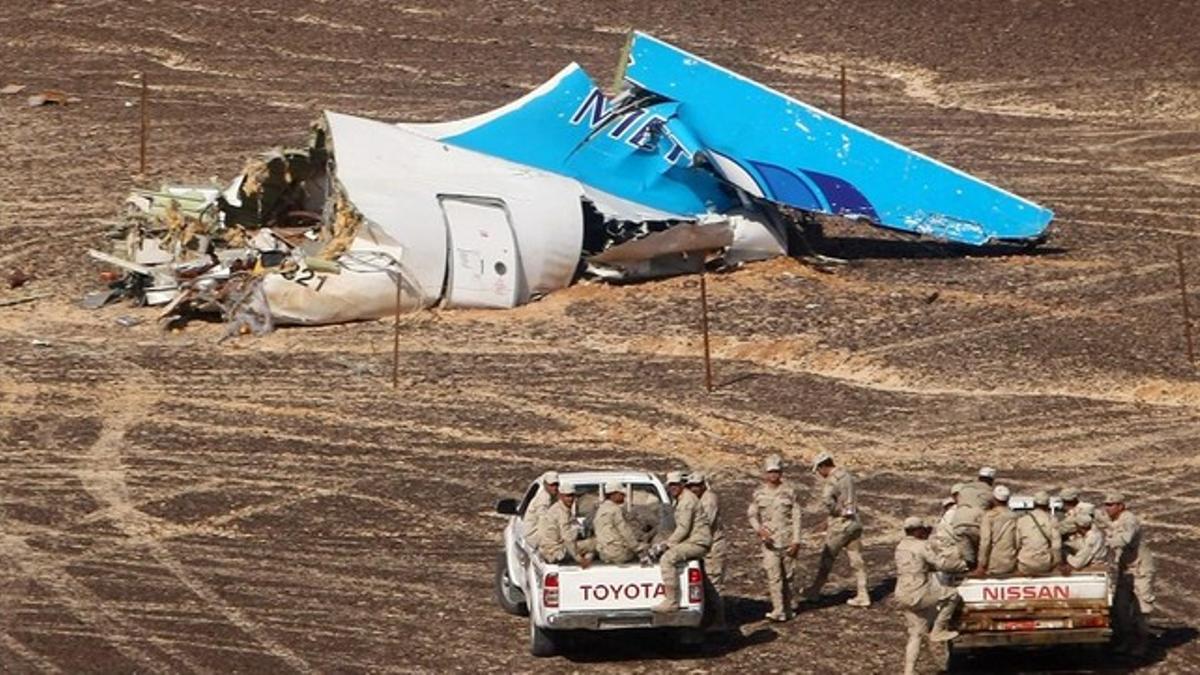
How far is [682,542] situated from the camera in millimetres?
22047

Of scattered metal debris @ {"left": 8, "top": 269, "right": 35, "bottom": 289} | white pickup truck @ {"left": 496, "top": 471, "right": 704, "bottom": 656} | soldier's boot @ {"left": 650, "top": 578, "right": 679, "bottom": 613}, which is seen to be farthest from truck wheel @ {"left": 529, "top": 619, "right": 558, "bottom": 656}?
scattered metal debris @ {"left": 8, "top": 269, "right": 35, "bottom": 289}

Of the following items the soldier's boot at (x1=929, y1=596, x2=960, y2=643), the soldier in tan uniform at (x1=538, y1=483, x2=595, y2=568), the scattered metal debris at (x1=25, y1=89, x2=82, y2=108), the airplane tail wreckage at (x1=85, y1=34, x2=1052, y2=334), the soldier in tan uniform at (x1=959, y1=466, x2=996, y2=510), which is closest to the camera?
the soldier's boot at (x1=929, y1=596, x2=960, y2=643)

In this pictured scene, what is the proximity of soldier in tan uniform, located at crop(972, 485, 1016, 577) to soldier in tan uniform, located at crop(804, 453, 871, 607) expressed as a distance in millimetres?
2428

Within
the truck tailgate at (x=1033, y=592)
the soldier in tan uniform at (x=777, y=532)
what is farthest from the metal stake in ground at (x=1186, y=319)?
the truck tailgate at (x=1033, y=592)

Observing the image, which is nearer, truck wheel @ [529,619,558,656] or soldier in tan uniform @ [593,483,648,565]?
soldier in tan uniform @ [593,483,648,565]

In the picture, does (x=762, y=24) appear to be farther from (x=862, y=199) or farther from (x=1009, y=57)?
(x=862, y=199)

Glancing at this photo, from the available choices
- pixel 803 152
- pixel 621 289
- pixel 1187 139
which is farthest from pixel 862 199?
pixel 1187 139

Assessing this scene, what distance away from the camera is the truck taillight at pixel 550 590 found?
21750 mm

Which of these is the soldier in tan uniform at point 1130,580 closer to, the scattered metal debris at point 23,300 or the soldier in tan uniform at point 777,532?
the soldier in tan uniform at point 777,532

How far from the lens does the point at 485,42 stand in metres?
51.9

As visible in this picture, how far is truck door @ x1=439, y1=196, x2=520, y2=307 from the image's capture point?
116ft

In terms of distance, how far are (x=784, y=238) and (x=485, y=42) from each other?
1617 centimetres

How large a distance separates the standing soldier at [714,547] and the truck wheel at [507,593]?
1.73 m

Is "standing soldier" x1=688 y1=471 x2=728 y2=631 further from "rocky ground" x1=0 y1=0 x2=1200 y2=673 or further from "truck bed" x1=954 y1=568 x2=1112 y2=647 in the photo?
"truck bed" x1=954 y1=568 x2=1112 y2=647
